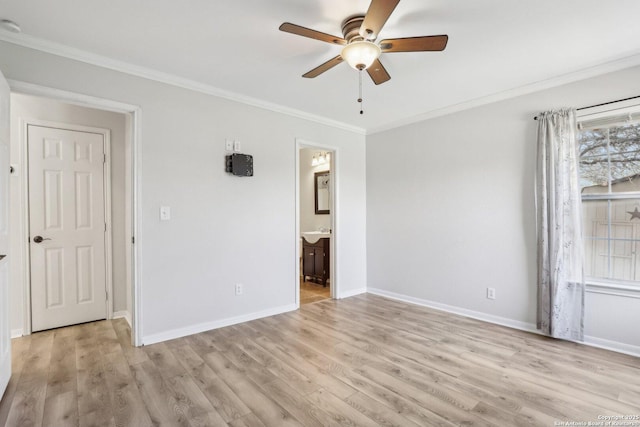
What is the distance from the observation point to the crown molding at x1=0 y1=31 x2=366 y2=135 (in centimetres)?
Result: 236

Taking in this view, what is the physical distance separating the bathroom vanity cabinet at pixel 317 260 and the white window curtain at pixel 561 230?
2.92 meters

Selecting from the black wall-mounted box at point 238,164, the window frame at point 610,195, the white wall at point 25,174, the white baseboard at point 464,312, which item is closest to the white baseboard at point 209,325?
the white wall at point 25,174

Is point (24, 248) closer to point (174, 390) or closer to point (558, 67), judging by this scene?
point (174, 390)

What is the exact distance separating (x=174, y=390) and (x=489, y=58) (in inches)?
139

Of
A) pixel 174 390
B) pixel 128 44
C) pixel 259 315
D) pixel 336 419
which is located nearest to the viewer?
pixel 336 419

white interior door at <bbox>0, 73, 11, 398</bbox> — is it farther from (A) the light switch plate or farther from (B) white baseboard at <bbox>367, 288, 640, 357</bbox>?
(B) white baseboard at <bbox>367, 288, 640, 357</bbox>

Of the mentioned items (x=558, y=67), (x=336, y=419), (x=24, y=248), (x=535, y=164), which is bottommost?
(x=336, y=419)

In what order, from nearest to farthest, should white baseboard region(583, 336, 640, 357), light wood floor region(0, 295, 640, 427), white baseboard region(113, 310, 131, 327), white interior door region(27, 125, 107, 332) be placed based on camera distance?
light wood floor region(0, 295, 640, 427) < white baseboard region(583, 336, 640, 357) < white interior door region(27, 125, 107, 332) < white baseboard region(113, 310, 131, 327)

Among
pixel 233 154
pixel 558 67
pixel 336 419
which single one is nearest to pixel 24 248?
pixel 233 154

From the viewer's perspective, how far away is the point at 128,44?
2.46m

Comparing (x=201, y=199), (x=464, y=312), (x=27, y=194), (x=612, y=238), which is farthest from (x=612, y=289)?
(x=27, y=194)

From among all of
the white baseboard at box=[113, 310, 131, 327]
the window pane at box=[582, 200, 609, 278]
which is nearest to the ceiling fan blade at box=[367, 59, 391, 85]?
the window pane at box=[582, 200, 609, 278]

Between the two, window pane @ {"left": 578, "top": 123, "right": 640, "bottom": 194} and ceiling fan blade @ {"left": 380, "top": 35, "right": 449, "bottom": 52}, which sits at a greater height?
ceiling fan blade @ {"left": 380, "top": 35, "right": 449, "bottom": 52}

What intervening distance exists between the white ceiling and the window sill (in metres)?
1.90
